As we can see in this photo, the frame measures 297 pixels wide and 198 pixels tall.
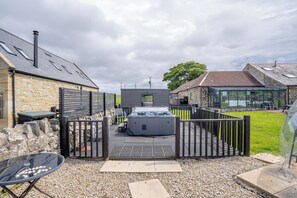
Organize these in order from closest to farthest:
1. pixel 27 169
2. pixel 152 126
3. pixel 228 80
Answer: pixel 27 169 → pixel 152 126 → pixel 228 80

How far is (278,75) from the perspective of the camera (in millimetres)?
24359

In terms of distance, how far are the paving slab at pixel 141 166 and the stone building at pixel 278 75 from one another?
81.8 ft

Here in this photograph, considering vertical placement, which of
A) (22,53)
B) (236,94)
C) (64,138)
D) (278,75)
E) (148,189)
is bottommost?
(148,189)

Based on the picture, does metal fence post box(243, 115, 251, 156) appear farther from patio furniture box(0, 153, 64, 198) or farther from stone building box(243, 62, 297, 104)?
stone building box(243, 62, 297, 104)

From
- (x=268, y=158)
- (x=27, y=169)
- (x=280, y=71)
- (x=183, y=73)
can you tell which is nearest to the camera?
(x=27, y=169)

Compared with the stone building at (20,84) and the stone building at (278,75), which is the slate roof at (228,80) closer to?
the stone building at (278,75)

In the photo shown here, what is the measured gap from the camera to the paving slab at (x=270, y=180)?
9.71 ft

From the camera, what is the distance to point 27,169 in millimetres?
2393

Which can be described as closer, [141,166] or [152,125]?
[141,166]

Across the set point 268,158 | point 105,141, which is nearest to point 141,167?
point 105,141

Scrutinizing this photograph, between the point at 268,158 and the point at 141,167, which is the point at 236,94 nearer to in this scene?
the point at 268,158

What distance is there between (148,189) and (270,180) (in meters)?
2.41

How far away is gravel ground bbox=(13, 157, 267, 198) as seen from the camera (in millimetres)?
3021

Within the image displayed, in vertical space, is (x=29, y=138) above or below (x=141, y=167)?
above
